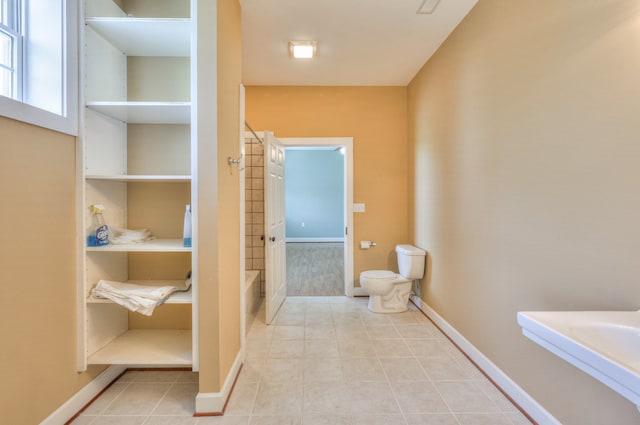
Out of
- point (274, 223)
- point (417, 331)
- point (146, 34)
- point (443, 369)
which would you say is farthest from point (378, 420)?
point (146, 34)

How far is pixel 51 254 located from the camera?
154 centimetres

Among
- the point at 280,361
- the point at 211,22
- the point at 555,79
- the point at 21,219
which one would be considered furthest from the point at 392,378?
the point at 211,22

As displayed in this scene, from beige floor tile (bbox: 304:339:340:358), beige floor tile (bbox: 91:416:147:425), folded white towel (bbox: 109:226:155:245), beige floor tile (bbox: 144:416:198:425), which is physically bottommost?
beige floor tile (bbox: 144:416:198:425)

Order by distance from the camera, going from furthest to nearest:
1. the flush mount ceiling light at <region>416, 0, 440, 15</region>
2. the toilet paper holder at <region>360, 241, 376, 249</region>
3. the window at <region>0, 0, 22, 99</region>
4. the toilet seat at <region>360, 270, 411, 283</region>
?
the toilet paper holder at <region>360, 241, 376, 249</region> < the toilet seat at <region>360, 270, 411, 283</region> < the flush mount ceiling light at <region>416, 0, 440, 15</region> < the window at <region>0, 0, 22, 99</region>

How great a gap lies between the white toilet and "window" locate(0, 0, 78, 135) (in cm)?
273

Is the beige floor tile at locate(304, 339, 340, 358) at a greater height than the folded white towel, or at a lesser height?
lesser

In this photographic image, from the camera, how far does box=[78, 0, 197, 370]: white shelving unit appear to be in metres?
1.73

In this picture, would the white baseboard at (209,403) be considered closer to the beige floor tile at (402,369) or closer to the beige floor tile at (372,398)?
the beige floor tile at (372,398)

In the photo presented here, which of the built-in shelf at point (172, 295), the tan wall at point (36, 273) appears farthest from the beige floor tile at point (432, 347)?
the tan wall at point (36, 273)

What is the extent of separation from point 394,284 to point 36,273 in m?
2.86

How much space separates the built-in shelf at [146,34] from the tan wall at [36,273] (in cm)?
67

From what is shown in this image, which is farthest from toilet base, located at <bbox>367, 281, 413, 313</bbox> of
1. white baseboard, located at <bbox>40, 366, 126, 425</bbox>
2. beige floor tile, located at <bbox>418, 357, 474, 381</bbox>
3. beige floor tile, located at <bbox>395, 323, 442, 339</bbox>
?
white baseboard, located at <bbox>40, 366, 126, 425</bbox>

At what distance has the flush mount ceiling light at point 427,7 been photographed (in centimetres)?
Result: 220

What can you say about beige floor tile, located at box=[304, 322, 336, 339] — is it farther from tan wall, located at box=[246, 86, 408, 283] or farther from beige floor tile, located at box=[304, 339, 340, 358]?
tan wall, located at box=[246, 86, 408, 283]
